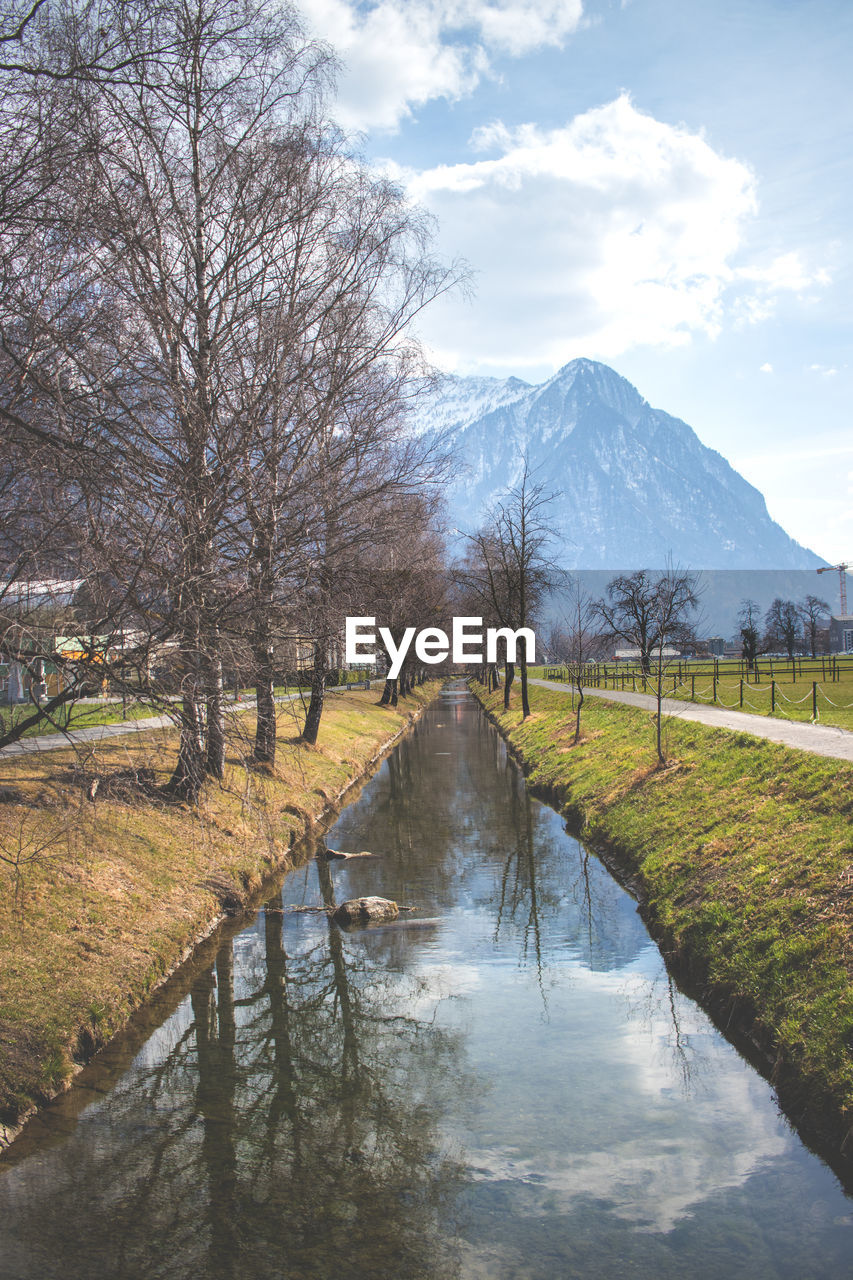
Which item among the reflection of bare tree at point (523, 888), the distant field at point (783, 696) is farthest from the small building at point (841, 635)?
the reflection of bare tree at point (523, 888)

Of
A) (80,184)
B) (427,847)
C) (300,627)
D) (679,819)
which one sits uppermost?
(80,184)

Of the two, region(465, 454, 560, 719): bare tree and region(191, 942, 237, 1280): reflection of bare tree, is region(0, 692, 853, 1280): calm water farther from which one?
region(465, 454, 560, 719): bare tree

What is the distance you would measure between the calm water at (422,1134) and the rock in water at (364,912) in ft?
1.73

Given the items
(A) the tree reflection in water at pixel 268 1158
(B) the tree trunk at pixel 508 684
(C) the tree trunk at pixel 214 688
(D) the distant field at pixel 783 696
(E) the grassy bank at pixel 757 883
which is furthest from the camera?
(B) the tree trunk at pixel 508 684

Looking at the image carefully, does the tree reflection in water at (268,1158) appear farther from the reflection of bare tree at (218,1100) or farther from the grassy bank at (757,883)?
the grassy bank at (757,883)

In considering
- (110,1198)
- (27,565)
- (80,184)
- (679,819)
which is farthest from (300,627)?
(679,819)

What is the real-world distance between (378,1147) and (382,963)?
182 inches

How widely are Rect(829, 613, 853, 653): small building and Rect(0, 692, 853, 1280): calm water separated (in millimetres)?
161376

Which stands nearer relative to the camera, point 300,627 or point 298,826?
point 300,627

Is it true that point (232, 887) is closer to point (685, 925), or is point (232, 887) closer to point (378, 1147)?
point (685, 925)

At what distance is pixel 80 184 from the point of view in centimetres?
765

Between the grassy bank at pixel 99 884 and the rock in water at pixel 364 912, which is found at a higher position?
the grassy bank at pixel 99 884

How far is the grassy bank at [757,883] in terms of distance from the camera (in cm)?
802

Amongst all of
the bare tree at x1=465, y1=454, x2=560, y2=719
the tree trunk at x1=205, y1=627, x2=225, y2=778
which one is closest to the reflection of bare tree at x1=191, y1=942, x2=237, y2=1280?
the tree trunk at x1=205, y1=627, x2=225, y2=778
